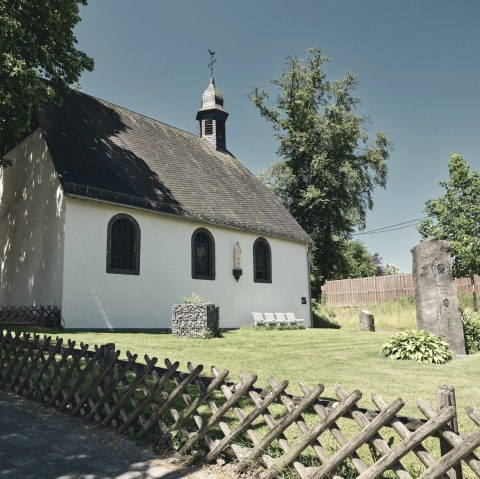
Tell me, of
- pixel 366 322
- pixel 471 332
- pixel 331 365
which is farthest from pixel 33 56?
pixel 366 322

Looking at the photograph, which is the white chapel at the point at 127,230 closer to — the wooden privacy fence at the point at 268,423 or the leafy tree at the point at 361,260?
the wooden privacy fence at the point at 268,423

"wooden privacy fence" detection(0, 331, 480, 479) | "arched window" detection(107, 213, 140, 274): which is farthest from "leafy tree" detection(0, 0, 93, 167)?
"wooden privacy fence" detection(0, 331, 480, 479)

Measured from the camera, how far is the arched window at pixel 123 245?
17.0 m

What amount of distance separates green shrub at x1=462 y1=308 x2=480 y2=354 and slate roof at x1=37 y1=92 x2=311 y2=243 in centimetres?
1137

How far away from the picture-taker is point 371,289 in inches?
1193

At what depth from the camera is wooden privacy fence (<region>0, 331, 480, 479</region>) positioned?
3.12m

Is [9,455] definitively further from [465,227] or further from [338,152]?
[338,152]

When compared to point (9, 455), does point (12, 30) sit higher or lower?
higher

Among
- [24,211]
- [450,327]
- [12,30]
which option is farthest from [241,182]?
[450,327]

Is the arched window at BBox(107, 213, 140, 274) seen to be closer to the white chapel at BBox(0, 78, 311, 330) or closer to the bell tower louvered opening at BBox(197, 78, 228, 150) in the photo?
the white chapel at BBox(0, 78, 311, 330)

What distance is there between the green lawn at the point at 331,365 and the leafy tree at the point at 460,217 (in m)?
11.5

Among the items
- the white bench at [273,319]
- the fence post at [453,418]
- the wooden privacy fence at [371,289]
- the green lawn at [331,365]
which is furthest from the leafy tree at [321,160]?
the fence post at [453,418]

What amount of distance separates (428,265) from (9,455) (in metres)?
10.4

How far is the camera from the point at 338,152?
33.5 metres
